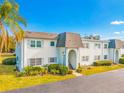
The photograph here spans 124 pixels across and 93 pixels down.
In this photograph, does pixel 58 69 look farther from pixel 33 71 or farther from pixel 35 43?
pixel 35 43

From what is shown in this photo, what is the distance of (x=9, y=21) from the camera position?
61.5ft

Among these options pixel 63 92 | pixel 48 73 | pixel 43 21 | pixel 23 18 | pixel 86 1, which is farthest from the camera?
pixel 43 21

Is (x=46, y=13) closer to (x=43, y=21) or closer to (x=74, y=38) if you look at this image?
(x=43, y=21)

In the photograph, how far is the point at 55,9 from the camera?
24.6 meters

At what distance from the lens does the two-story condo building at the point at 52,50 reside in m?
24.0

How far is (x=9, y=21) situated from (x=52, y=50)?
11029 mm

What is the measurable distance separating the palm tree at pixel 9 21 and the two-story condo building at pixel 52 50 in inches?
169

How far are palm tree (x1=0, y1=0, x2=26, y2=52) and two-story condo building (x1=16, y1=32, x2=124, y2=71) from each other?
428 centimetres

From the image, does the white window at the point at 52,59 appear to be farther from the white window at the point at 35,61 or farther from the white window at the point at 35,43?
the white window at the point at 35,43

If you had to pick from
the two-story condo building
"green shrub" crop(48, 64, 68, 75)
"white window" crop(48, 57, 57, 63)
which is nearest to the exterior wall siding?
the two-story condo building

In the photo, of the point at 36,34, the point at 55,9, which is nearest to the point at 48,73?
the point at 36,34

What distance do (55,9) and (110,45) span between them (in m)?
21.6

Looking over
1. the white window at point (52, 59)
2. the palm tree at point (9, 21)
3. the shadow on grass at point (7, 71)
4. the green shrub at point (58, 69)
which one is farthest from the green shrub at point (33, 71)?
the palm tree at point (9, 21)

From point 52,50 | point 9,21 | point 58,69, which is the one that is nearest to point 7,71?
point 52,50
